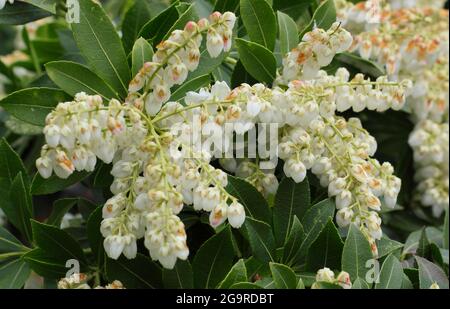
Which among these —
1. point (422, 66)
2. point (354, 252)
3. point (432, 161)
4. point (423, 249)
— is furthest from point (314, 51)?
point (432, 161)

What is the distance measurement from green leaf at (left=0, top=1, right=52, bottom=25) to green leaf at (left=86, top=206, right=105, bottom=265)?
0.39 metres

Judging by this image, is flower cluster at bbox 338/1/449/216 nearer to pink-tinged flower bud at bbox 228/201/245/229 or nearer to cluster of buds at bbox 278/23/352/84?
cluster of buds at bbox 278/23/352/84

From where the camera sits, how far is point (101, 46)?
1.13 m

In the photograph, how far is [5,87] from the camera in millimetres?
1782

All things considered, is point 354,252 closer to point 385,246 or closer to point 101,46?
point 385,246

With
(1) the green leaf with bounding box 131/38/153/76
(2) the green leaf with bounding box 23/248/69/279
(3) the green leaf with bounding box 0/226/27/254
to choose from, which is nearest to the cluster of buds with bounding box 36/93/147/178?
(1) the green leaf with bounding box 131/38/153/76

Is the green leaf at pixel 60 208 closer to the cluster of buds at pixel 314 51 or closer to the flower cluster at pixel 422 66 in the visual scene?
the cluster of buds at pixel 314 51

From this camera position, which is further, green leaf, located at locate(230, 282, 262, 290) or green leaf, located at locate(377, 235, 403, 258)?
green leaf, located at locate(377, 235, 403, 258)

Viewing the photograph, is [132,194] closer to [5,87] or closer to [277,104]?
[277,104]

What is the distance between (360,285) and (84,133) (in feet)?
1.38

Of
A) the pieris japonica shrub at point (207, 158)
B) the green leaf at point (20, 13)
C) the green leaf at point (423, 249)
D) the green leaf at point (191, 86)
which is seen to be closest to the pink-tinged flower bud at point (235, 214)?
the pieris japonica shrub at point (207, 158)

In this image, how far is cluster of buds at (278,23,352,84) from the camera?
1093 mm

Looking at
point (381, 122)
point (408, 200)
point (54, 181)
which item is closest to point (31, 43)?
point (54, 181)
